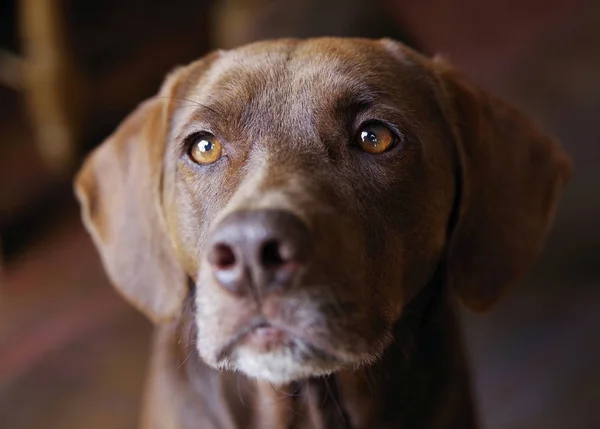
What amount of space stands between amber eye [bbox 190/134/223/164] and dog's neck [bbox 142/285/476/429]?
1.47 ft

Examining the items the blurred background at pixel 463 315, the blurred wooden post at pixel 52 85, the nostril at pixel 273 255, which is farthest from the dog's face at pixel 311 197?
the blurred wooden post at pixel 52 85

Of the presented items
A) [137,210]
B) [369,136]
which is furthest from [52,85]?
[369,136]

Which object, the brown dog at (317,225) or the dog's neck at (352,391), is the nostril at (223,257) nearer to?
the brown dog at (317,225)

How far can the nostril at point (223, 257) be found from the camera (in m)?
1.43

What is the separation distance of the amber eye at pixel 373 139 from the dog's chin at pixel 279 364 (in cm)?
46

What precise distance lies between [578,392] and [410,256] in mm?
1530

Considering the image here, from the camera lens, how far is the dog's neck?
1.96m

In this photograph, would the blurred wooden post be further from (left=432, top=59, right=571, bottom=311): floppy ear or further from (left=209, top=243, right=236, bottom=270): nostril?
(left=209, top=243, right=236, bottom=270): nostril

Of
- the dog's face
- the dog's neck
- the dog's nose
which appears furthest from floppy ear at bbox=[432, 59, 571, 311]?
the dog's nose

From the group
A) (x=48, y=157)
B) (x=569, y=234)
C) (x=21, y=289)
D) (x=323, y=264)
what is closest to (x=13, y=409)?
(x=21, y=289)

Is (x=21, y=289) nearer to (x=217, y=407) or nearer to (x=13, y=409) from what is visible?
(x=13, y=409)

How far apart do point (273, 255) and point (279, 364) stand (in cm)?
24

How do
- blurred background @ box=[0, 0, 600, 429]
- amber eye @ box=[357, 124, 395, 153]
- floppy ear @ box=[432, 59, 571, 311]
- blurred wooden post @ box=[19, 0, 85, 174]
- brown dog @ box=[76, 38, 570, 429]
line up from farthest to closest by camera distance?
blurred wooden post @ box=[19, 0, 85, 174], blurred background @ box=[0, 0, 600, 429], floppy ear @ box=[432, 59, 571, 311], amber eye @ box=[357, 124, 395, 153], brown dog @ box=[76, 38, 570, 429]

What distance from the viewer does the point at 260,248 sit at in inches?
55.4
